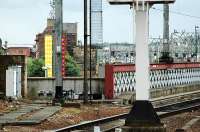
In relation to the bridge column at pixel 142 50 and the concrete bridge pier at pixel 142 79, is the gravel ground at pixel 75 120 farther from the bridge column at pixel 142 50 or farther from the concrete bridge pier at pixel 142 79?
the bridge column at pixel 142 50

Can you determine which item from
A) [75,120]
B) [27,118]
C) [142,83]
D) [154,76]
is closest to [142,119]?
[142,83]

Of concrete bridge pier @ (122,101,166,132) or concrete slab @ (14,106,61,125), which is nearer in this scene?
A: concrete bridge pier @ (122,101,166,132)

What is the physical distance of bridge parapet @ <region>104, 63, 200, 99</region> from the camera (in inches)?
1829

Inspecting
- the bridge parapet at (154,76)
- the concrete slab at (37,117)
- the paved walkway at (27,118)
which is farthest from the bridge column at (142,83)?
the bridge parapet at (154,76)

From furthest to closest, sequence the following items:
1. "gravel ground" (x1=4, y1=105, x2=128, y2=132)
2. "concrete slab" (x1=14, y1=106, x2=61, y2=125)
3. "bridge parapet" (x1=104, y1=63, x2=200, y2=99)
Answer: "bridge parapet" (x1=104, y1=63, x2=200, y2=99) → "concrete slab" (x1=14, y1=106, x2=61, y2=125) → "gravel ground" (x1=4, y1=105, x2=128, y2=132)

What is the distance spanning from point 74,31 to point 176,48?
57.3 metres

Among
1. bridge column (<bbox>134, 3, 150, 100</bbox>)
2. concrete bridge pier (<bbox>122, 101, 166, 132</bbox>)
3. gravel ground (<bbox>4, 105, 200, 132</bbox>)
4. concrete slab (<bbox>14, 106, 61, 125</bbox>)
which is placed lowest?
gravel ground (<bbox>4, 105, 200, 132</bbox>)

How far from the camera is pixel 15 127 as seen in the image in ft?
63.8

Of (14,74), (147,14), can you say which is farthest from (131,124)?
(14,74)

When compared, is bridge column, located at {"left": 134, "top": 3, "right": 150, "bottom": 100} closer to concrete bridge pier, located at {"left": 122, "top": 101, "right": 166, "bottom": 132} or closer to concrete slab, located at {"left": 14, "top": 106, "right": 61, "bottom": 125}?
concrete bridge pier, located at {"left": 122, "top": 101, "right": 166, "bottom": 132}

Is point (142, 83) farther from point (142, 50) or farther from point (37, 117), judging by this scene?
point (37, 117)

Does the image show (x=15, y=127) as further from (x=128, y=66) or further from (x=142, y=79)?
(x=128, y=66)

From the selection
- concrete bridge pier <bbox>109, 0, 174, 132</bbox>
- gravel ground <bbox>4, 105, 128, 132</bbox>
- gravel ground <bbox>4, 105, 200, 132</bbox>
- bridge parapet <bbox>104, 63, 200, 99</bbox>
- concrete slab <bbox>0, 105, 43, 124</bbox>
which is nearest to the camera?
concrete bridge pier <bbox>109, 0, 174, 132</bbox>

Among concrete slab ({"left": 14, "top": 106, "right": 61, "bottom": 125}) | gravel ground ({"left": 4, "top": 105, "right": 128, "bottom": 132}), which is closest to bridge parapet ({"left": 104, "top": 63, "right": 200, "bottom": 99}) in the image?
gravel ground ({"left": 4, "top": 105, "right": 128, "bottom": 132})
